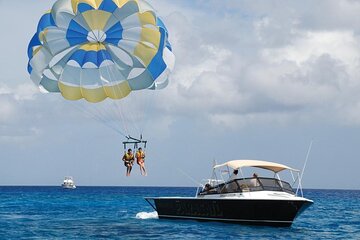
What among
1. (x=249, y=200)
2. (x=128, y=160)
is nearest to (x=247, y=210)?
(x=249, y=200)

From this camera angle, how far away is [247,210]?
22.4 meters

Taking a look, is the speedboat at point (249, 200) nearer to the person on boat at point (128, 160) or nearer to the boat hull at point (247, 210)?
the boat hull at point (247, 210)

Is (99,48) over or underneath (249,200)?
over

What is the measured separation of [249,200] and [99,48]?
780 cm

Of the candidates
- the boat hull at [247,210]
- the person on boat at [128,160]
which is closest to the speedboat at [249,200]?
the boat hull at [247,210]

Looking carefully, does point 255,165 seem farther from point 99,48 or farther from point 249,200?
point 99,48

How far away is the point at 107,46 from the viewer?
861 inches

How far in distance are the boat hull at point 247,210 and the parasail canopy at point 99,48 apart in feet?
17.1

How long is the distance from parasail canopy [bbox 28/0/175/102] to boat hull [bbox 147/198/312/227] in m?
5.21

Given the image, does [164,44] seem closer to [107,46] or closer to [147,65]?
[147,65]

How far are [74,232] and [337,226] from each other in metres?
12.0

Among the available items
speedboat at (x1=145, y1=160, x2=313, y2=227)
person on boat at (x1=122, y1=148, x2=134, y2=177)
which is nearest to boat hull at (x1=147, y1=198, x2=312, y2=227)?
speedboat at (x1=145, y1=160, x2=313, y2=227)

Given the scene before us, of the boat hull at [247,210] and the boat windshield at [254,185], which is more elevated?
the boat windshield at [254,185]

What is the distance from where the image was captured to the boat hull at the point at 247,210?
21906mm
